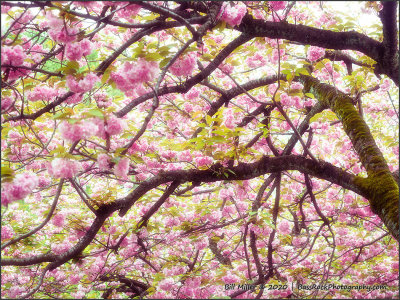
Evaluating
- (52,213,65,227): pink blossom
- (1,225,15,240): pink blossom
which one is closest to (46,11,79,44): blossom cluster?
(52,213,65,227): pink blossom

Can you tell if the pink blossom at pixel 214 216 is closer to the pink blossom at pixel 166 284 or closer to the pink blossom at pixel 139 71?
the pink blossom at pixel 166 284

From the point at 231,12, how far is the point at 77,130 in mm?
1402

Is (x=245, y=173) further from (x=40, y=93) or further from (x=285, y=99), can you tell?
(x=40, y=93)

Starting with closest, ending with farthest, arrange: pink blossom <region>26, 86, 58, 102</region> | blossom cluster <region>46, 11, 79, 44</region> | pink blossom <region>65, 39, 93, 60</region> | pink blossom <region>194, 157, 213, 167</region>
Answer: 1. blossom cluster <region>46, 11, 79, 44</region>
2. pink blossom <region>65, 39, 93, 60</region>
3. pink blossom <region>26, 86, 58, 102</region>
4. pink blossom <region>194, 157, 213, 167</region>

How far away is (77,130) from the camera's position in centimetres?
191

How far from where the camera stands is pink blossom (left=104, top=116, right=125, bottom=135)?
204 centimetres

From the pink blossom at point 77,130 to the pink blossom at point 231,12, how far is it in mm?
1273

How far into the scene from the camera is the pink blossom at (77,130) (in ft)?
6.18

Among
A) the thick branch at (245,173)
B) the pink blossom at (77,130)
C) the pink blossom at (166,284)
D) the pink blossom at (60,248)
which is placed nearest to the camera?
the pink blossom at (77,130)

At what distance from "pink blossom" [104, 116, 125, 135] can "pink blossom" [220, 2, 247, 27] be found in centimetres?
112

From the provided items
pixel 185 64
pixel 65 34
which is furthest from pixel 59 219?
pixel 185 64

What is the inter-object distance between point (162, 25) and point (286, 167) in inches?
72.7

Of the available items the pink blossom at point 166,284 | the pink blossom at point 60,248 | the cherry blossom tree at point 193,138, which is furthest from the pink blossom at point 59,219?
the pink blossom at point 166,284

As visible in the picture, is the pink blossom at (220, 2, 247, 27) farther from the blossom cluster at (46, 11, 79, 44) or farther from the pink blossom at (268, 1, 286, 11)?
the blossom cluster at (46, 11, 79, 44)
